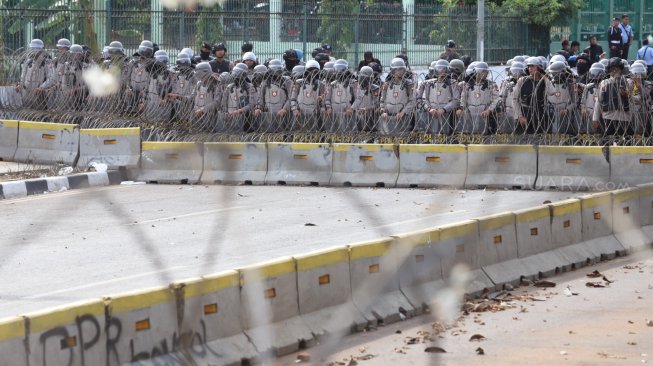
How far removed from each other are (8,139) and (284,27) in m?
10.4

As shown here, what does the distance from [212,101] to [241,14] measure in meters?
7.90

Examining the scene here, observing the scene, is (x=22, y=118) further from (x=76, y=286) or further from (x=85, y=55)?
(x=76, y=286)

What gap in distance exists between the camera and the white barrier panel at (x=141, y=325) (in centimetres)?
746

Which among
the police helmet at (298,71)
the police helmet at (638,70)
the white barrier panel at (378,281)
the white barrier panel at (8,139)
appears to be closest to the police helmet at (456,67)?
the police helmet at (298,71)

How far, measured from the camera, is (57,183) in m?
17.2

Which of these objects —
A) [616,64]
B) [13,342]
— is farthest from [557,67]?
[13,342]

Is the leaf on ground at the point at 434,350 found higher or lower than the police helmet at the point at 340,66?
lower

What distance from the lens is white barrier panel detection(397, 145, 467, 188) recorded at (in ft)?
55.4

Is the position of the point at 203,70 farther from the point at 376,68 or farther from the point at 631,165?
the point at 631,165

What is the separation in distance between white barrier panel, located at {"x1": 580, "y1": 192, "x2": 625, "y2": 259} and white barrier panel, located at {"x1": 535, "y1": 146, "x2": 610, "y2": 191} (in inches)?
129

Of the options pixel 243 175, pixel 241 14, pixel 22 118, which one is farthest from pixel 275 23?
pixel 243 175

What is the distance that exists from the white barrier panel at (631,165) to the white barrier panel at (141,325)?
9336 millimetres

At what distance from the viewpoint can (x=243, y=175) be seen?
17734 mm

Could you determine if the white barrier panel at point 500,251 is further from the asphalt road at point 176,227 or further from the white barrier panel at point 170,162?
the white barrier panel at point 170,162
